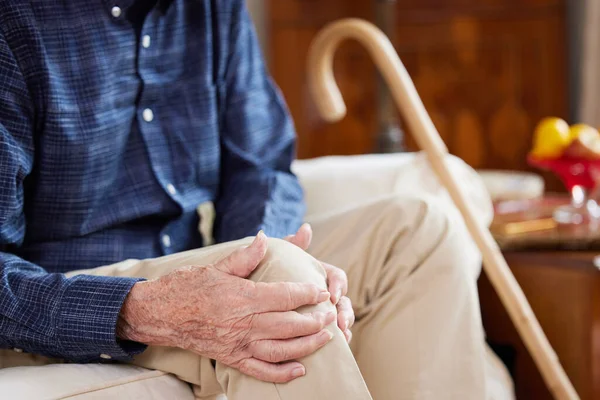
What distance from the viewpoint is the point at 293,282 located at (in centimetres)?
96

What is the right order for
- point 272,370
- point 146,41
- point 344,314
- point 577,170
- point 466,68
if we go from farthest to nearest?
point 466,68
point 577,170
point 146,41
point 344,314
point 272,370

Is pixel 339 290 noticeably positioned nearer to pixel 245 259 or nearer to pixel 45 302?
pixel 245 259

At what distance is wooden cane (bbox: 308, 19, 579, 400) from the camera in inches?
55.9

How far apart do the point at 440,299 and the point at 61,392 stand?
1.62ft

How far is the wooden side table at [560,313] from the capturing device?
1.45 metres

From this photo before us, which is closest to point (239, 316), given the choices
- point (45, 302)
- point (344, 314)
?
point (344, 314)

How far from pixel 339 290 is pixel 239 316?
0.49 feet

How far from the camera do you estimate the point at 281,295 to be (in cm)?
94

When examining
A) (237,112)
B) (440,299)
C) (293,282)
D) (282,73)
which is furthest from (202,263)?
(282,73)

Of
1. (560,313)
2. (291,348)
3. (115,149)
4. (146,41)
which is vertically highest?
(146,41)

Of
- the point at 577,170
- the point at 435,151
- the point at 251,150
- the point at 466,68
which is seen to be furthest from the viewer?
the point at 466,68

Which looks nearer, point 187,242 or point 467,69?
point 187,242

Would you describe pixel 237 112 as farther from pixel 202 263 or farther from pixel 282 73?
pixel 282 73

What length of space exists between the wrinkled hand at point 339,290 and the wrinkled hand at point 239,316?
59 mm
